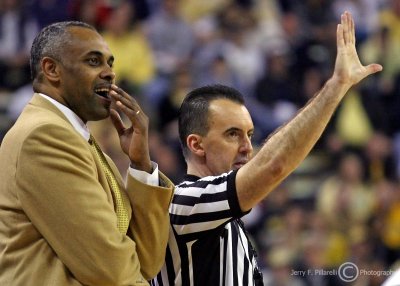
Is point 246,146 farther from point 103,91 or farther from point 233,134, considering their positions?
point 103,91

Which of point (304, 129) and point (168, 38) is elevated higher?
point (168, 38)

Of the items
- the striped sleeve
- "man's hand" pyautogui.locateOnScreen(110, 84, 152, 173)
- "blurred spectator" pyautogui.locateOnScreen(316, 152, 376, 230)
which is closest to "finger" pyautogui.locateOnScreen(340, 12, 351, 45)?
the striped sleeve

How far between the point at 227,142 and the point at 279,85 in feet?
18.4

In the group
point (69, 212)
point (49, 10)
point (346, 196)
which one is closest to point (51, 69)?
point (69, 212)

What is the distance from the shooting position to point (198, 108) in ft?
13.0

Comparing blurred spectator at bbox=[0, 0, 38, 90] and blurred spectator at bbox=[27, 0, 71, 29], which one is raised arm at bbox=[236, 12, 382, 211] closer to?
blurred spectator at bbox=[0, 0, 38, 90]

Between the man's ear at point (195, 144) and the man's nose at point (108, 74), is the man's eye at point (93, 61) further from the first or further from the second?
the man's ear at point (195, 144)

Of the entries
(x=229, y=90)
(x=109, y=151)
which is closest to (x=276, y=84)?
(x=109, y=151)

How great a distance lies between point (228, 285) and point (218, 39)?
6.28 meters

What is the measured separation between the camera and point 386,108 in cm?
943

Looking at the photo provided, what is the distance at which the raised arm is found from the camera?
130 inches

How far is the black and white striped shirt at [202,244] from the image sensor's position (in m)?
3.57

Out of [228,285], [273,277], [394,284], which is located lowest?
[273,277]

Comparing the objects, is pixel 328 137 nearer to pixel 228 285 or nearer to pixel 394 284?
pixel 228 285
